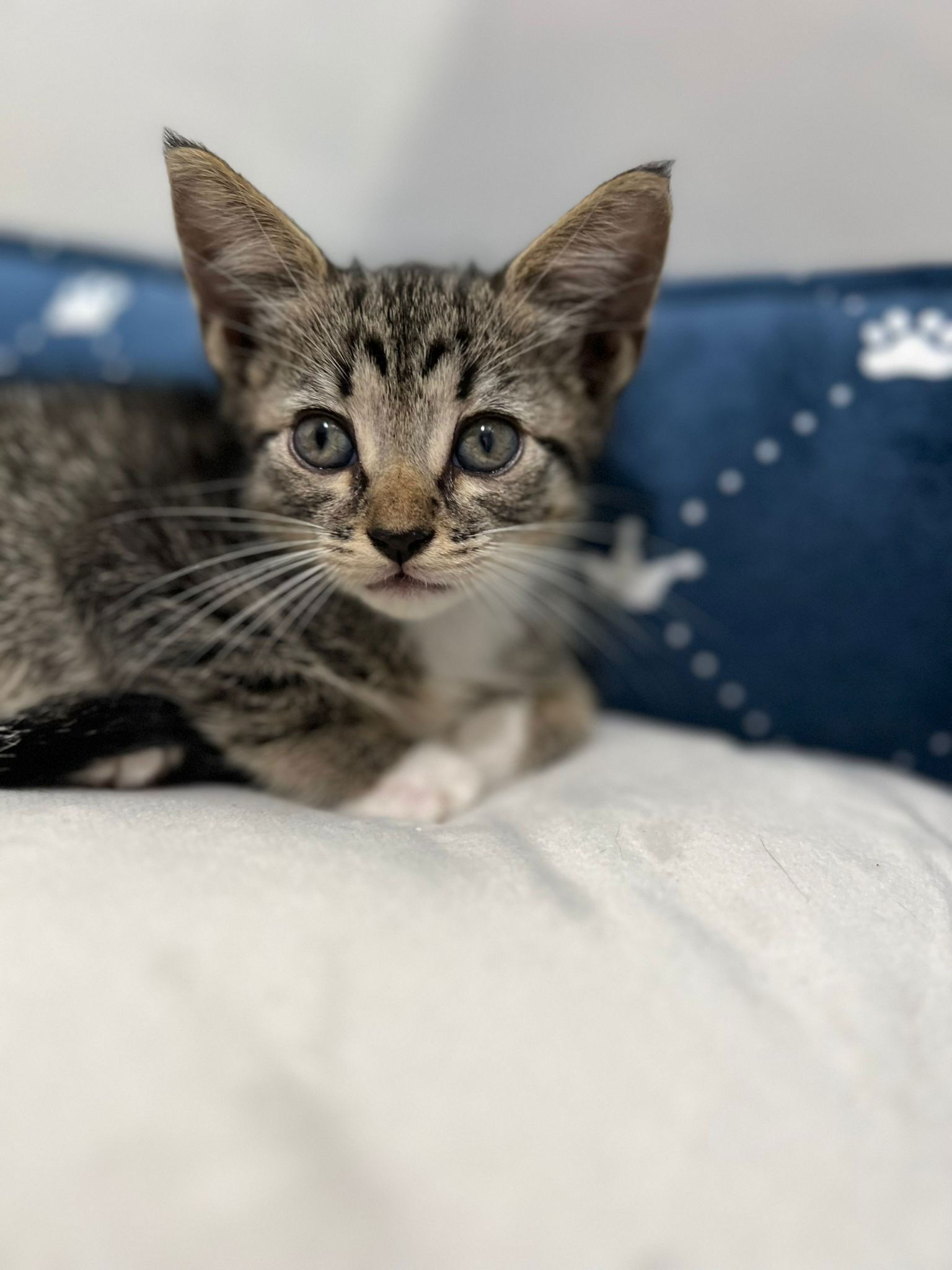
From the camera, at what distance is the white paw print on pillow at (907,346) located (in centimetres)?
113

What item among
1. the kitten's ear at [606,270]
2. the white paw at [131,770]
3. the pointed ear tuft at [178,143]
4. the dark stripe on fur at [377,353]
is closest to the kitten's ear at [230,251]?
the pointed ear tuft at [178,143]

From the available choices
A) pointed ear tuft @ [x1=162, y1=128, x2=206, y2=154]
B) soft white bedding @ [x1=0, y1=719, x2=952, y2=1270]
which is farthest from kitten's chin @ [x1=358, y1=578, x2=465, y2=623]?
pointed ear tuft @ [x1=162, y1=128, x2=206, y2=154]

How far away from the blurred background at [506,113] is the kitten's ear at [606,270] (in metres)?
0.25

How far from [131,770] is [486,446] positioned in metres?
0.54

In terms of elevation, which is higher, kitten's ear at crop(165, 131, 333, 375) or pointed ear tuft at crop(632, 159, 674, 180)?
pointed ear tuft at crop(632, 159, 674, 180)

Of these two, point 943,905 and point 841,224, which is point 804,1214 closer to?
point 943,905

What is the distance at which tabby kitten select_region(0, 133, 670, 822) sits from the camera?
968 mm

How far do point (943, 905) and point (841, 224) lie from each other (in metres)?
0.93

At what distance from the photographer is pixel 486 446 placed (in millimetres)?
1017

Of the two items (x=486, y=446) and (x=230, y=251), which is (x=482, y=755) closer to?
(x=486, y=446)

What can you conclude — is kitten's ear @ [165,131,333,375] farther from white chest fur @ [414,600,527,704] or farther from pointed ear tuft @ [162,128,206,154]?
white chest fur @ [414,600,527,704]

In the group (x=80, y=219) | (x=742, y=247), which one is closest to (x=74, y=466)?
(x=80, y=219)

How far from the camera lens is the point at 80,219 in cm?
152

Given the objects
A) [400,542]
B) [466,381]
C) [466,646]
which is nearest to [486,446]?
[466,381]
